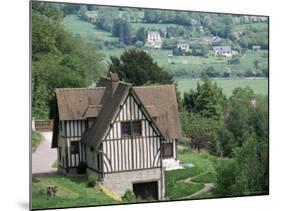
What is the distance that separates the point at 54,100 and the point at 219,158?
84.9 inches

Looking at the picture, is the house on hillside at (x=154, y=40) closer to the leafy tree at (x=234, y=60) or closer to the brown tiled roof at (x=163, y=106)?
the brown tiled roof at (x=163, y=106)

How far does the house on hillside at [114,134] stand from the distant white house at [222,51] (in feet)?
3.23

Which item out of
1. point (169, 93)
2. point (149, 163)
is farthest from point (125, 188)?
point (169, 93)

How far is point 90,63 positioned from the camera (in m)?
8.24

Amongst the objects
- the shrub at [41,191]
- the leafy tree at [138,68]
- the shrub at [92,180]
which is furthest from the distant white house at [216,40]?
the shrub at [41,191]

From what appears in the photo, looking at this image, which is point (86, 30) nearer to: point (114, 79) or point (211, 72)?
point (114, 79)

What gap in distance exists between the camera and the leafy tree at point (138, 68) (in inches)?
329

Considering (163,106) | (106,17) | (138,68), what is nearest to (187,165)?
(163,106)

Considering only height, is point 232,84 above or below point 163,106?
above

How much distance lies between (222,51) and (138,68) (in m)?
1.14

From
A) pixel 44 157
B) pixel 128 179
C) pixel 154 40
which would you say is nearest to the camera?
pixel 44 157

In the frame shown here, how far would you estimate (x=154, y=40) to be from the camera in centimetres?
855

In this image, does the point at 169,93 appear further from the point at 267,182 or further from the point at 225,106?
the point at 267,182

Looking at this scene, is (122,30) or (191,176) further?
(191,176)
